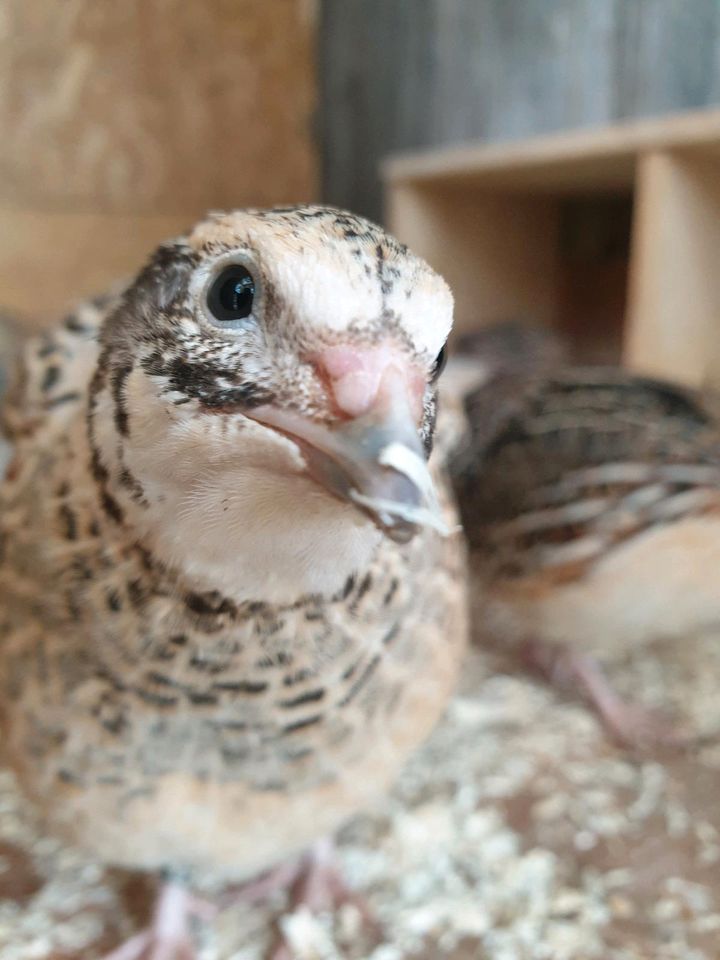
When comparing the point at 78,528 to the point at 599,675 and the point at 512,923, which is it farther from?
the point at 599,675

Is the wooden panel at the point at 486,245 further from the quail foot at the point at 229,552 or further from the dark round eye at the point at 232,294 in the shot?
the dark round eye at the point at 232,294

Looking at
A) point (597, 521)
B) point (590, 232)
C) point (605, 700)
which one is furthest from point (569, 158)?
point (605, 700)

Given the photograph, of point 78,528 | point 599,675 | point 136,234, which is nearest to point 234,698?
point 78,528

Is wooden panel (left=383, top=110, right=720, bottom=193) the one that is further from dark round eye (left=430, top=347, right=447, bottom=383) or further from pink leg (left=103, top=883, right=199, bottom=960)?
pink leg (left=103, top=883, right=199, bottom=960)

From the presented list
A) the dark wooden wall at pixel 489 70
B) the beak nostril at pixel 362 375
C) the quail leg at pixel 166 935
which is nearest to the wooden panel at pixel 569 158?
the dark wooden wall at pixel 489 70

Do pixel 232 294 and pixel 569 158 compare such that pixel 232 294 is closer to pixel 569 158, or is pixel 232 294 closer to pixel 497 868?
pixel 497 868

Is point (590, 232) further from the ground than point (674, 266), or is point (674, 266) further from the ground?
point (590, 232)
